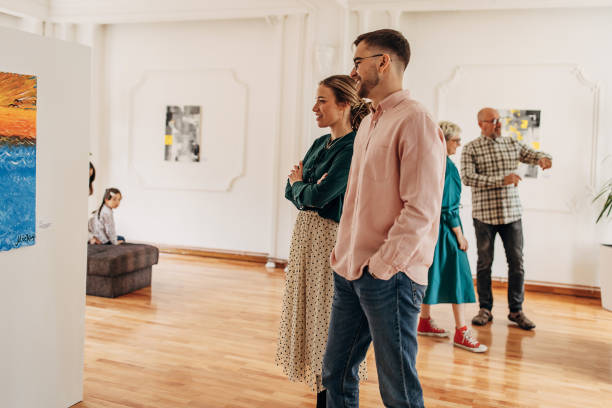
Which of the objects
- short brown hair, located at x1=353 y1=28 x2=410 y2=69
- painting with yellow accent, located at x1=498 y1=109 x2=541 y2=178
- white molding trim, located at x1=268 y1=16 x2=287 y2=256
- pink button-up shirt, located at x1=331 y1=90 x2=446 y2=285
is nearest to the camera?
pink button-up shirt, located at x1=331 y1=90 x2=446 y2=285

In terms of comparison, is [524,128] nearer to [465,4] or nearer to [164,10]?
[465,4]

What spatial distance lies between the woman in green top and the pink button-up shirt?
22.1 inches

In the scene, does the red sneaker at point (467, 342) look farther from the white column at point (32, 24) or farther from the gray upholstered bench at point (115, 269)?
the white column at point (32, 24)

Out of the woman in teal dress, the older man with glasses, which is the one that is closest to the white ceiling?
the older man with glasses

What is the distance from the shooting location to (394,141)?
1717mm

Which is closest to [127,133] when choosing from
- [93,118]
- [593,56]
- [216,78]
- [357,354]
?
[93,118]

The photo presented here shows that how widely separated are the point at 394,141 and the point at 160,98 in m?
6.13

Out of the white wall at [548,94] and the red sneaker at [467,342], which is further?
the white wall at [548,94]

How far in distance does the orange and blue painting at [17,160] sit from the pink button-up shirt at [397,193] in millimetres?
1423

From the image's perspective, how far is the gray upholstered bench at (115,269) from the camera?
489 centimetres

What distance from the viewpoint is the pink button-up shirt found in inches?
65.4

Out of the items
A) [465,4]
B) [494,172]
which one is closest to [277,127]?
[465,4]

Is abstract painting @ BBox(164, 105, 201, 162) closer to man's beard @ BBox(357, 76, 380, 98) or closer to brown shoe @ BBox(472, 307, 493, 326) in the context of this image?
brown shoe @ BBox(472, 307, 493, 326)

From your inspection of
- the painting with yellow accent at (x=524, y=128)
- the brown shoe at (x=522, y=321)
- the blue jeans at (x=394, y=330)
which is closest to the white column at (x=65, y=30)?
the painting with yellow accent at (x=524, y=128)
